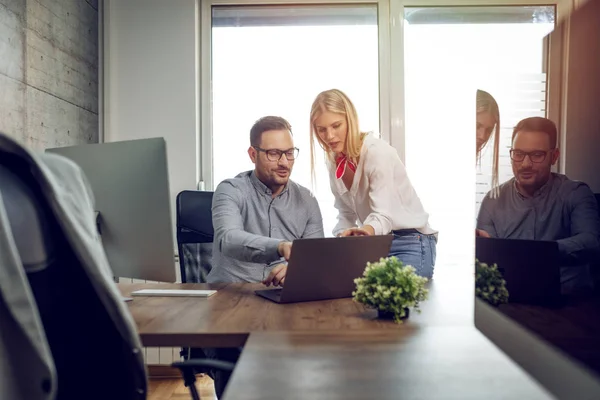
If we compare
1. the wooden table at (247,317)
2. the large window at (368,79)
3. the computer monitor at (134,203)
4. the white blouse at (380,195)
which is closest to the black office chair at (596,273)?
the wooden table at (247,317)

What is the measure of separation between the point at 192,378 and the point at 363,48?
278 centimetres

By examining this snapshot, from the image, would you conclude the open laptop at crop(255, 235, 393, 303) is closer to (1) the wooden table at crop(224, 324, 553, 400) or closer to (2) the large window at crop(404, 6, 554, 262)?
(1) the wooden table at crop(224, 324, 553, 400)

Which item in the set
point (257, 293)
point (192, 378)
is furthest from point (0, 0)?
point (192, 378)

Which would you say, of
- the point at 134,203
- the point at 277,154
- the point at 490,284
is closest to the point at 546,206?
the point at 490,284

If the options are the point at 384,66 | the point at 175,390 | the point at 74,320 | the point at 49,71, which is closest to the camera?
the point at 74,320

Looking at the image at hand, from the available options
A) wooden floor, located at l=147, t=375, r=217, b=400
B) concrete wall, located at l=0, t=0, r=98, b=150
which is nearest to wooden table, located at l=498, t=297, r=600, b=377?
concrete wall, located at l=0, t=0, r=98, b=150

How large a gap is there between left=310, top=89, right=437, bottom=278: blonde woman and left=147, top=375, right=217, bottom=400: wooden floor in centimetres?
129

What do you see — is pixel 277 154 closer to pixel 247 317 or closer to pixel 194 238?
pixel 194 238

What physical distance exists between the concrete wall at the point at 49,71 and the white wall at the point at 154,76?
0.10 meters

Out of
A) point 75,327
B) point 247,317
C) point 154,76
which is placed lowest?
point 247,317

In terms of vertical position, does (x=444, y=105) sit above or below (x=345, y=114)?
above

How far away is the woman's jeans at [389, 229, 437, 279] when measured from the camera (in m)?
2.36

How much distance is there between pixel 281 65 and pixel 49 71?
1.39m

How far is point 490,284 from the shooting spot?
0.97m
